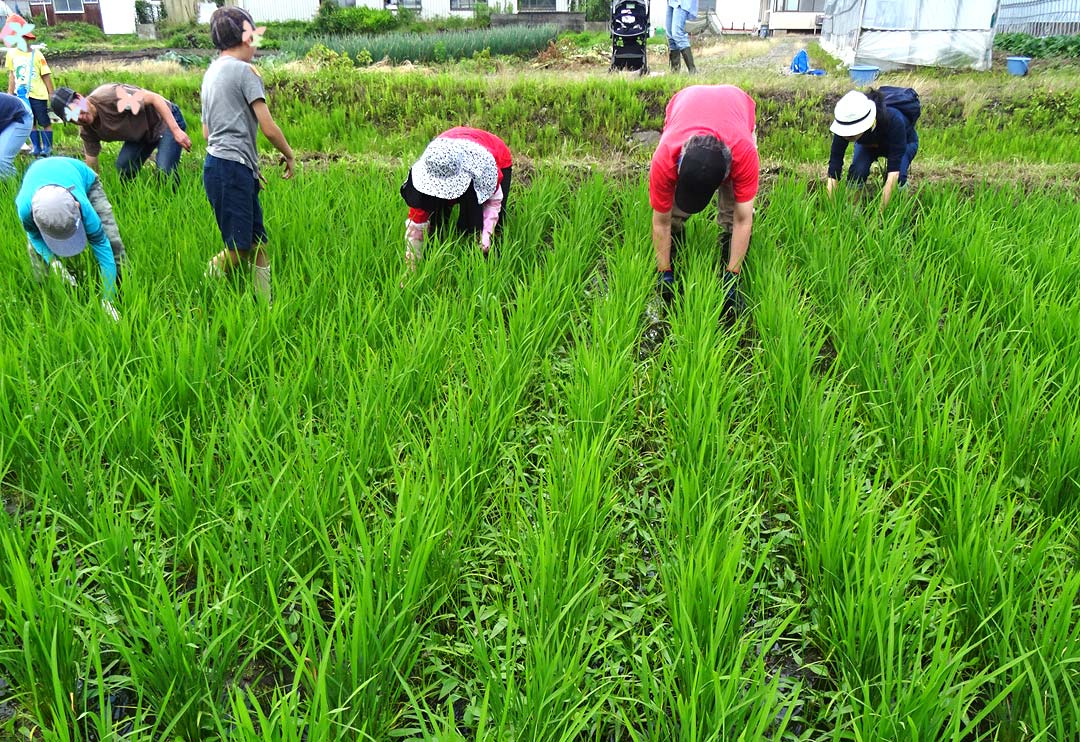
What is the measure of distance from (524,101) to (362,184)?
7.81 feet

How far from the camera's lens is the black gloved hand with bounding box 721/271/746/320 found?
2.92 meters

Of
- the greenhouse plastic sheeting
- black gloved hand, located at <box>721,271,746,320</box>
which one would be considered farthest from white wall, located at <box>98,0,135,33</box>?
black gloved hand, located at <box>721,271,746,320</box>

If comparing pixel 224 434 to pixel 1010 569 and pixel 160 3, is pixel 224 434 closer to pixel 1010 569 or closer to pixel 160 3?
pixel 1010 569

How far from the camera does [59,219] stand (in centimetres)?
257

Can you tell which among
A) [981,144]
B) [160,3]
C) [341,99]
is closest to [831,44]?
[981,144]

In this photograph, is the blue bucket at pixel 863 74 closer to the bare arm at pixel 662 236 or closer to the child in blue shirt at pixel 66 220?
the bare arm at pixel 662 236

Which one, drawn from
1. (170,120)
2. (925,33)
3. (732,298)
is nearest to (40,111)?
(170,120)

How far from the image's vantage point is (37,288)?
9.27ft

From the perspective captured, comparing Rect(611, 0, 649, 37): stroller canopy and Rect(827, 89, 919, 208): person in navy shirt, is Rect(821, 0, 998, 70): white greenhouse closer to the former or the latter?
Rect(611, 0, 649, 37): stroller canopy

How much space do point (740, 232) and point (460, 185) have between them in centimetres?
115

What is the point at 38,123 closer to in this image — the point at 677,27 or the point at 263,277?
the point at 263,277

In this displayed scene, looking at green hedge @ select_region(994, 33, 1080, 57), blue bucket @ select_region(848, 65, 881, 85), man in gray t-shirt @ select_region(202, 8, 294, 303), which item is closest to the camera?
man in gray t-shirt @ select_region(202, 8, 294, 303)

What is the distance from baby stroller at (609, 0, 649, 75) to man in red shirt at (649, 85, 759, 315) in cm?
625

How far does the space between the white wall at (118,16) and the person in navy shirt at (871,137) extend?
70.3 ft
